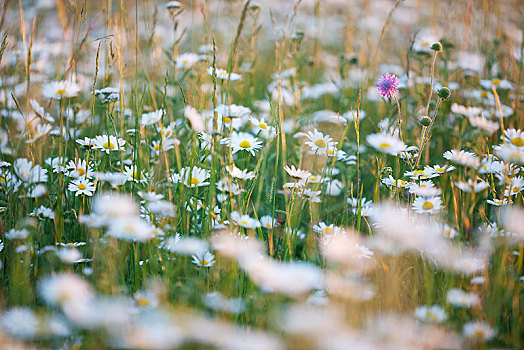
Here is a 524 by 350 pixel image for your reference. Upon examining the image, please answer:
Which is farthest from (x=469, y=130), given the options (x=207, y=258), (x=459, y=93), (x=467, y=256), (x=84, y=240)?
(x=84, y=240)

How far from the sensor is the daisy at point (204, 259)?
1251mm

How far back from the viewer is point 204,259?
49.9 inches

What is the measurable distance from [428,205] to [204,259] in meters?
0.72

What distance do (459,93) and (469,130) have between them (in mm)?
388

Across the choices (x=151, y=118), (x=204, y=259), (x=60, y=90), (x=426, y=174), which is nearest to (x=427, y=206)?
(x=426, y=174)

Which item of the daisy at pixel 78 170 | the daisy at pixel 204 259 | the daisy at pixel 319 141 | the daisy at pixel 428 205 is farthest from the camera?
the daisy at pixel 319 141

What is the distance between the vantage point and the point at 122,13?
1699 millimetres

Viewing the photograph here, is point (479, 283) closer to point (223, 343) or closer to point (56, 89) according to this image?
point (223, 343)

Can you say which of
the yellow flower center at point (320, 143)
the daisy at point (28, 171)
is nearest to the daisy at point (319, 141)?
the yellow flower center at point (320, 143)

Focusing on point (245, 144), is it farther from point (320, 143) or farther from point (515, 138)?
point (515, 138)

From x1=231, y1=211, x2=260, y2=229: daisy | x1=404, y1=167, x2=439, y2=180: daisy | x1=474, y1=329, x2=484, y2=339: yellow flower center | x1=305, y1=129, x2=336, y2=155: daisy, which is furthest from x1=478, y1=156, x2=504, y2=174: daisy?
x1=231, y1=211, x2=260, y2=229: daisy

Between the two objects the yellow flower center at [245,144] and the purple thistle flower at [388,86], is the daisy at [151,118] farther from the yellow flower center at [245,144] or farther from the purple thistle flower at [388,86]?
the purple thistle flower at [388,86]

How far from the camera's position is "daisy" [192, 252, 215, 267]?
1251 mm

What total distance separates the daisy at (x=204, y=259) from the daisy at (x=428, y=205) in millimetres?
657
